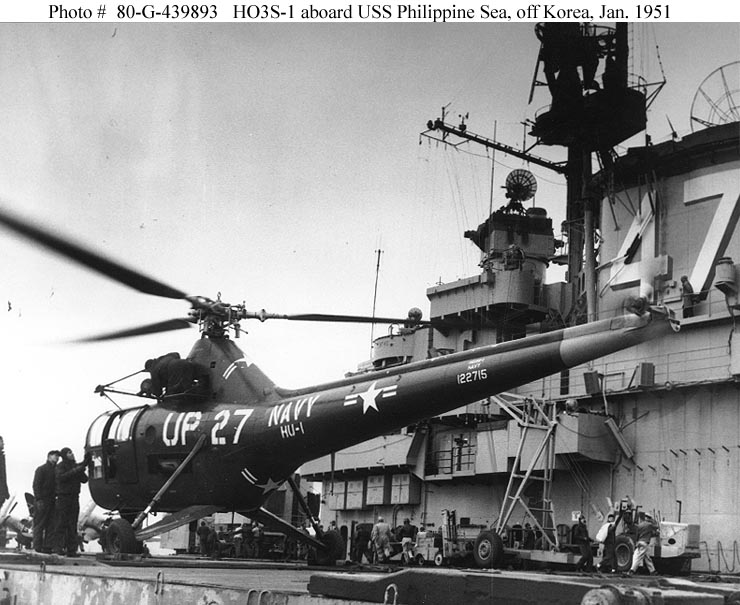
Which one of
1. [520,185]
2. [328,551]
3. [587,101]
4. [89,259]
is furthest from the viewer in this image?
[520,185]

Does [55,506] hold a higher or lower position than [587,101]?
lower

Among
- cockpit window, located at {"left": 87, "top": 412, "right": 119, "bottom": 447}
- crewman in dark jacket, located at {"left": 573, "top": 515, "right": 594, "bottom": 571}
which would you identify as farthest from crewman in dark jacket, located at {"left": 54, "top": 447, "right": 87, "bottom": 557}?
crewman in dark jacket, located at {"left": 573, "top": 515, "right": 594, "bottom": 571}

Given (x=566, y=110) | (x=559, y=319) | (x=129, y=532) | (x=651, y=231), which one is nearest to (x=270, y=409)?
(x=129, y=532)

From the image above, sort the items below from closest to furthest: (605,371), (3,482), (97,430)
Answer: (3,482), (97,430), (605,371)

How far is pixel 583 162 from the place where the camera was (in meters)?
28.3

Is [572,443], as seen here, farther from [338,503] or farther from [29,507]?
[29,507]

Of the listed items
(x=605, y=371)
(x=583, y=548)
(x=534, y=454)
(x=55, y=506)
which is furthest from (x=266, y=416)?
(x=605, y=371)

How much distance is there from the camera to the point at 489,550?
62.2 ft

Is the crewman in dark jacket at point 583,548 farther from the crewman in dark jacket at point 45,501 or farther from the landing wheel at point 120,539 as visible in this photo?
the crewman in dark jacket at point 45,501

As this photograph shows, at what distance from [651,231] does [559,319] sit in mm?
4395

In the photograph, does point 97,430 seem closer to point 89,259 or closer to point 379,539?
point 89,259

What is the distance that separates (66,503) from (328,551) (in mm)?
3588

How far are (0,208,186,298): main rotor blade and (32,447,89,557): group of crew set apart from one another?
281 centimetres
